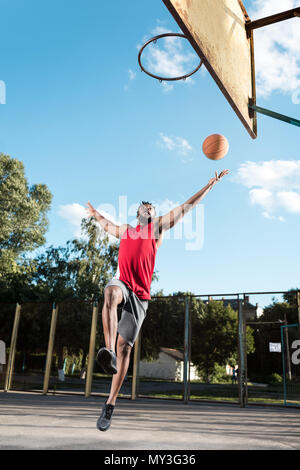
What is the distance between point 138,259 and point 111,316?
0.60 metres

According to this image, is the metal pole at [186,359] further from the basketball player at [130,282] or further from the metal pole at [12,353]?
the basketball player at [130,282]

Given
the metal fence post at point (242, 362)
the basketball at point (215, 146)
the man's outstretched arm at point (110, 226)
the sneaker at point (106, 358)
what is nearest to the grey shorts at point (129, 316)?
the sneaker at point (106, 358)

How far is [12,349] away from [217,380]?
1990 centimetres

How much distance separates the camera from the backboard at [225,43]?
3383 mm

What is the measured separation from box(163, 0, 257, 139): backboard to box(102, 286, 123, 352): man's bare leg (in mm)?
2359

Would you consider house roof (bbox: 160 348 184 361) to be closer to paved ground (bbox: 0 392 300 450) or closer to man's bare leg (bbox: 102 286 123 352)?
paved ground (bbox: 0 392 300 450)

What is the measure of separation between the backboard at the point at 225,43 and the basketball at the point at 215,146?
1.19ft

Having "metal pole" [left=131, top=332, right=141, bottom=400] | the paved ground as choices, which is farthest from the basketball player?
"metal pole" [left=131, top=332, right=141, bottom=400]

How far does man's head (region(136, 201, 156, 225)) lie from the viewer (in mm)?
3559

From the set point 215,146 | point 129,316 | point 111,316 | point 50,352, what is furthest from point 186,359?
point 111,316

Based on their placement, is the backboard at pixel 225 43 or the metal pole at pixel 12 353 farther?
the metal pole at pixel 12 353

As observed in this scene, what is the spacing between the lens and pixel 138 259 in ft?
11.2
